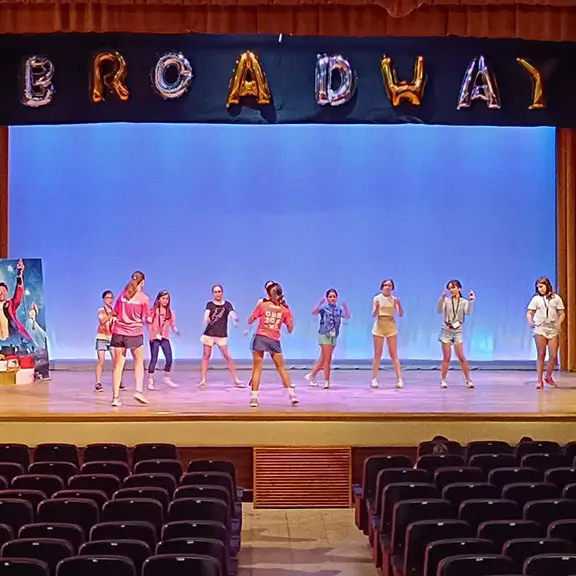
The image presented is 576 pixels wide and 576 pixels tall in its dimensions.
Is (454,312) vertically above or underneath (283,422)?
above

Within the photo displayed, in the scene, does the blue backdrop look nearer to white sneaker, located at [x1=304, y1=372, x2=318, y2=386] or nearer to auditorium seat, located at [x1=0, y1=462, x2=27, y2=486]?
white sneaker, located at [x1=304, y1=372, x2=318, y2=386]

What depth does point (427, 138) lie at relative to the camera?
14.7 metres

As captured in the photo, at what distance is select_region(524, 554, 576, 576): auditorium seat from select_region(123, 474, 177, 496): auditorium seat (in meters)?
2.83

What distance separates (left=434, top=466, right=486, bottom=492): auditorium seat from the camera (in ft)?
21.8

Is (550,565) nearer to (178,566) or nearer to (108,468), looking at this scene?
(178,566)

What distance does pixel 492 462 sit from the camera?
23.8 ft

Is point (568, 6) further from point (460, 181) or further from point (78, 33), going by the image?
point (78, 33)

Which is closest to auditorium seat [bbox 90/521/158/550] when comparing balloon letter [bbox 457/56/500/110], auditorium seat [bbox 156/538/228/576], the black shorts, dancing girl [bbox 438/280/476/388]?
auditorium seat [bbox 156/538/228/576]

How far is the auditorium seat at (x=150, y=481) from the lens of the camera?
6633 mm

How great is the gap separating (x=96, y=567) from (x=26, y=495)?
5.95ft

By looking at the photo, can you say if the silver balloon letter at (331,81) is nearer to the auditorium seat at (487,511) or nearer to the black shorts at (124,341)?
the black shorts at (124,341)

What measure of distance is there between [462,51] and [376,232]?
10.5 feet

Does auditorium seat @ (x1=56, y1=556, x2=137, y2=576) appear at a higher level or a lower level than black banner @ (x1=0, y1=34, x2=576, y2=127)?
lower

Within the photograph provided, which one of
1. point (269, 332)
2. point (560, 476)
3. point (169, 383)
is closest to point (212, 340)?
point (169, 383)
